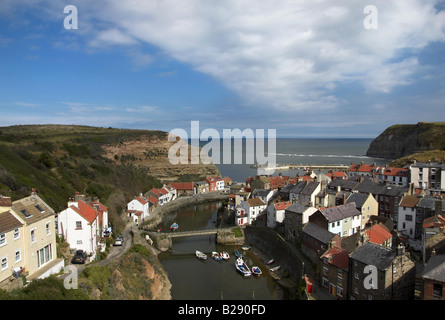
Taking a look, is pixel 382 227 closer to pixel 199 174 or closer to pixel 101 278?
pixel 101 278

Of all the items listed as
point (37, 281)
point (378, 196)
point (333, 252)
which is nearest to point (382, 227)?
point (333, 252)

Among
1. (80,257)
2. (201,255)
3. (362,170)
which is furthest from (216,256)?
(362,170)

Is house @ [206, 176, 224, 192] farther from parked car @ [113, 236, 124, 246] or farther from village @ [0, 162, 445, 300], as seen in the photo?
parked car @ [113, 236, 124, 246]

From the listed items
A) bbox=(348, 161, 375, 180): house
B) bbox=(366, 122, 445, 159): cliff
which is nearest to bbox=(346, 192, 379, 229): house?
bbox=(348, 161, 375, 180): house

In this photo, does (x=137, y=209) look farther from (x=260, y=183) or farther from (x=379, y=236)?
(x=379, y=236)

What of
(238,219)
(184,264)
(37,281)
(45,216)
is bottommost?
(184,264)

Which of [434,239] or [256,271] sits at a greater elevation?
[434,239]
